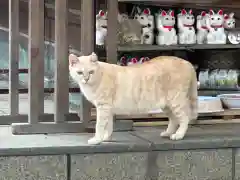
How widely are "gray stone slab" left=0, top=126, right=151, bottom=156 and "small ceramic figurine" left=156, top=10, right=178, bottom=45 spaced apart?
0.86 metres

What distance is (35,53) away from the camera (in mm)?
2631

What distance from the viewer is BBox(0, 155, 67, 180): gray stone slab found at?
2301mm

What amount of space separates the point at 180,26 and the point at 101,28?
1.66 feet

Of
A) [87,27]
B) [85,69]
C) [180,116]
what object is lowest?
[180,116]

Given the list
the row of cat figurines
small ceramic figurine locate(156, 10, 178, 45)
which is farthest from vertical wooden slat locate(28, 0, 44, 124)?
small ceramic figurine locate(156, 10, 178, 45)

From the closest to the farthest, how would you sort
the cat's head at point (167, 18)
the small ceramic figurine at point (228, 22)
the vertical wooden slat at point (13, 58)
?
the vertical wooden slat at point (13, 58)
the cat's head at point (167, 18)
the small ceramic figurine at point (228, 22)

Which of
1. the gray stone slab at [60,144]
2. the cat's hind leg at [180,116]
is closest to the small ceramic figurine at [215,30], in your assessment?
the cat's hind leg at [180,116]

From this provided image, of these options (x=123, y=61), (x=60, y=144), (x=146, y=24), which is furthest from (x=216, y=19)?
(x=60, y=144)

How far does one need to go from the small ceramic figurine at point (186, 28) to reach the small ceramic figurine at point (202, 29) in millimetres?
42

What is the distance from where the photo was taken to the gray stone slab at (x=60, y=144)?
2314mm

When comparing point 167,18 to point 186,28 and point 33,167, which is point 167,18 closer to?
point 186,28

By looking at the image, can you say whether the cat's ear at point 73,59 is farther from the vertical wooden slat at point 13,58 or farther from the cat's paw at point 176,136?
the vertical wooden slat at point 13,58

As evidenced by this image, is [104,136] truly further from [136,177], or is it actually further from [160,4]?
[160,4]

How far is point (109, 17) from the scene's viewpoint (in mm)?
2693
